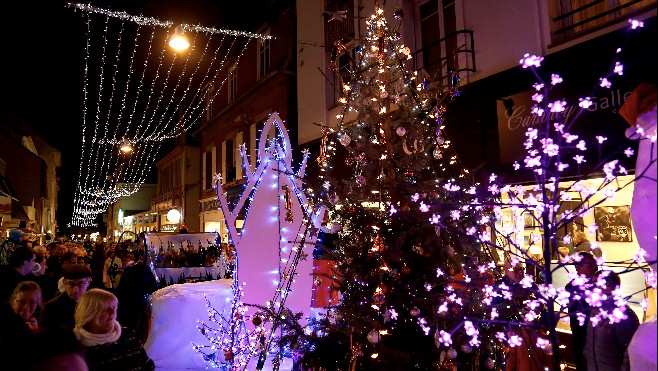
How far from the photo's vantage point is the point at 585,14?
7969mm

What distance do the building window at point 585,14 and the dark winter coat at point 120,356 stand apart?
748cm

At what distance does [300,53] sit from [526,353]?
40.7 ft

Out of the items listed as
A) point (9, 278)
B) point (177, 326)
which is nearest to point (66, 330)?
point (9, 278)

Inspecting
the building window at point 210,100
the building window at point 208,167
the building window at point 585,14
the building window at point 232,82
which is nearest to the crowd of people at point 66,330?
the building window at point 585,14

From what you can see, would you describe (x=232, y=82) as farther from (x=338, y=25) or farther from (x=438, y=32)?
(x=438, y=32)

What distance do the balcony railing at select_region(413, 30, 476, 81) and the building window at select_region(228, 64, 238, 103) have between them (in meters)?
13.0

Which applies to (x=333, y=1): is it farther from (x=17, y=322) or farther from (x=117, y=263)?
(x=17, y=322)

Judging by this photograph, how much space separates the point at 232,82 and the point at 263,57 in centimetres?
412

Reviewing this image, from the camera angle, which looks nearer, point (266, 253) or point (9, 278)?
point (9, 278)

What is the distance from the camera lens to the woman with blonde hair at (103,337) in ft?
10.6

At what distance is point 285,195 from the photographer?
21.3ft

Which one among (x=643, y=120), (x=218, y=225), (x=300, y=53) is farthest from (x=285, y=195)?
(x=218, y=225)

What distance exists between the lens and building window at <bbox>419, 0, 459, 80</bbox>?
10.2 metres

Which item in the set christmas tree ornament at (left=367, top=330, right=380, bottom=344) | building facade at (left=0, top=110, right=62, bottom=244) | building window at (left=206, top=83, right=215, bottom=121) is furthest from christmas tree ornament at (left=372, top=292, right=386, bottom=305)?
building window at (left=206, top=83, right=215, bottom=121)
